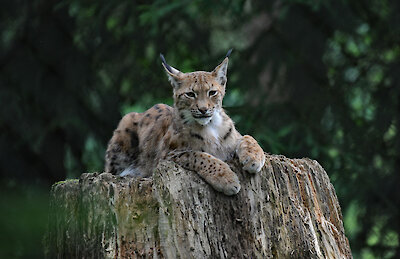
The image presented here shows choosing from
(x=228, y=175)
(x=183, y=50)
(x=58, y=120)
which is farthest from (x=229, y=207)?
(x=183, y=50)

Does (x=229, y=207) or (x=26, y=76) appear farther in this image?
(x=26, y=76)

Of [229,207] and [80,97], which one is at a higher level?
[80,97]

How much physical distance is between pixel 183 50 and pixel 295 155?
2648 mm

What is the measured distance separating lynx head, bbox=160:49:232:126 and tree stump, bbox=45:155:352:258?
28.0 inches

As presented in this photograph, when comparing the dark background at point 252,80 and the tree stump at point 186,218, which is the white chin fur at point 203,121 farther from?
the dark background at point 252,80

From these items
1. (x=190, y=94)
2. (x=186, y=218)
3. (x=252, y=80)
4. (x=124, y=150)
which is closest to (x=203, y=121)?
(x=190, y=94)

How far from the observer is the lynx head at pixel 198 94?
4.27 metres

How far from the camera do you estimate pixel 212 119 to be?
14.4 feet

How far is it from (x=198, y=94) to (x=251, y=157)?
911 mm

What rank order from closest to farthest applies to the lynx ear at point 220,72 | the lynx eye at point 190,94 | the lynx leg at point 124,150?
the lynx eye at point 190,94 < the lynx ear at point 220,72 < the lynx leg at point 124,150

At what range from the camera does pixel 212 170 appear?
11.8ft

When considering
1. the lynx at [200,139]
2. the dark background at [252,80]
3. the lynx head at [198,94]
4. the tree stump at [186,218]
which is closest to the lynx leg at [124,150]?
the lynx at [200,139]

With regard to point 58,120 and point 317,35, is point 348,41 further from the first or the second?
point 58,120

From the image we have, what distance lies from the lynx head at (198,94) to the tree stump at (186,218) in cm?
71
